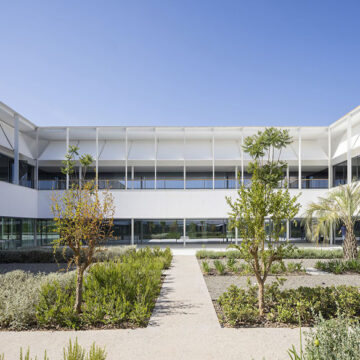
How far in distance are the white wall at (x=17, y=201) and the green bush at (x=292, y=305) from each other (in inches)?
670

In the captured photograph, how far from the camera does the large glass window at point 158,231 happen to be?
24703mm

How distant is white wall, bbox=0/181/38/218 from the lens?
19594 millimetres

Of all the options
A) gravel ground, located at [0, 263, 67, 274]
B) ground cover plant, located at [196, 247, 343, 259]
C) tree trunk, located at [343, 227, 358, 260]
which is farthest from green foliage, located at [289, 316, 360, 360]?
ground cover plant, located at [196, 247, 343, 259]

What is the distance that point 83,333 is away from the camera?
6000mm

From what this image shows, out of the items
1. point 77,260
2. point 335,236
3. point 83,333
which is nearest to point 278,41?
point 77,260

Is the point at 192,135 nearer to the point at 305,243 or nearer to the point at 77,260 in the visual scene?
the point at 305,243

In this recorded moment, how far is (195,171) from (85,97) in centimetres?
1381

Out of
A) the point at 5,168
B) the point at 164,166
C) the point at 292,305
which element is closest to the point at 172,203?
the point at 164,166

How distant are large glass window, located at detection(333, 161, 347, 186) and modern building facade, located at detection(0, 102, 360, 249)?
3.2 inches

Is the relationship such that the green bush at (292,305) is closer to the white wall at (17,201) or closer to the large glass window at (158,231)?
the white wall at (17,201)

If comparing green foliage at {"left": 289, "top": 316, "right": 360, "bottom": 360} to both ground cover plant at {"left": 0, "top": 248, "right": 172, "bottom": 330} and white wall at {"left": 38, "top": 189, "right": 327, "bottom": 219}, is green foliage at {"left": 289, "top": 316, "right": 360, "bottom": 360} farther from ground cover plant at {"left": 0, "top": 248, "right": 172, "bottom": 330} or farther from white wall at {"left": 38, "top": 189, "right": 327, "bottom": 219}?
white wall at {"left": 38, "top": 189, "right": 327, "bottom": 219}

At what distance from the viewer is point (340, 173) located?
79.8 feet

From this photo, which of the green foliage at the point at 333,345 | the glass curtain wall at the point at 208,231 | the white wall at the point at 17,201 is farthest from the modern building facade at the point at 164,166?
the green foliage at the point at 333,345

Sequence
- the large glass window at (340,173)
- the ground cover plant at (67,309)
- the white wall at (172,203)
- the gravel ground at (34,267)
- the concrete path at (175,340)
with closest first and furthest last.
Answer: the concrete path at (175,340)
the ground cover plant at (67,309)
the gravel ground at (34,267)
the large glass window at (340,173)
the white wall at (172,203)
